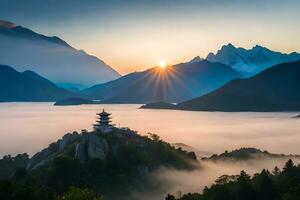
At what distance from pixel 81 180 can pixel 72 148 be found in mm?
7641

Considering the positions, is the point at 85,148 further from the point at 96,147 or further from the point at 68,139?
the point at 68,139

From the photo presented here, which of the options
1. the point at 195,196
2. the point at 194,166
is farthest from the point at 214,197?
the point at 194,166

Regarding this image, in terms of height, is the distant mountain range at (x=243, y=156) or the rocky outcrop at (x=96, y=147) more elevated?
the rocky outcrop at (x=96, y=147)

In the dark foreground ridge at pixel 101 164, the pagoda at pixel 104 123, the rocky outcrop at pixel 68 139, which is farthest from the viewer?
the pagoda at pixel 104 123

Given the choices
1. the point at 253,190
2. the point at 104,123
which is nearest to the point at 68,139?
the point at 104,123

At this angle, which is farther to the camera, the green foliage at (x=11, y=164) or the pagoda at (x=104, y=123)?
the green foliage at (x=11, y=164)

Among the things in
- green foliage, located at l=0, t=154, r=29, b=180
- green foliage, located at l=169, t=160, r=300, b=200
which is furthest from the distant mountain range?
green foliage, located at l=169, t=160, r=300, b=200

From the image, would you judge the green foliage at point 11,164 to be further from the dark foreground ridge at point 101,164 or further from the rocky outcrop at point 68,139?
the rocky outcrop at point 68,139

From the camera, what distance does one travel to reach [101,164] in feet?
251

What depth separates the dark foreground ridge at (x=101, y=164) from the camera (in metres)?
71.8

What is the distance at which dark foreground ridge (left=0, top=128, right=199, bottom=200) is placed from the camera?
71.8m

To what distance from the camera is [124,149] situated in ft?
268

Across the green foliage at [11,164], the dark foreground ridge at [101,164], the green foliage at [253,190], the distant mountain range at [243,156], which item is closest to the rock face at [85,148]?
the dark foreground ridge at [101,164]

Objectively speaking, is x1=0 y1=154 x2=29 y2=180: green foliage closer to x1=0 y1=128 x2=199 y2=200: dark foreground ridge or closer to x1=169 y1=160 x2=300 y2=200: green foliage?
x1=0 y1=128 x2=199 y2=200: dark foreground ridge
